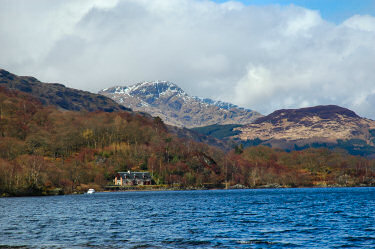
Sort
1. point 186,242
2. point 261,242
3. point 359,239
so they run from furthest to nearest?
1. point 359,239
2. point 186,242
3. point 261,242

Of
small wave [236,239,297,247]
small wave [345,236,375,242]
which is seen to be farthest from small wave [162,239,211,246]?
small wave [345,236,375,242]

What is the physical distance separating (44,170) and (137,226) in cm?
11923

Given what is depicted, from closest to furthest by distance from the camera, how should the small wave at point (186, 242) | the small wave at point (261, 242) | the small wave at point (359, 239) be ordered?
the small wave at point (261, 242) → the small wave at point (186, 242) → the small wave at point (359, 239)

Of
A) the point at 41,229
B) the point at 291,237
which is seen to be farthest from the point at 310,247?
the point at 41,229

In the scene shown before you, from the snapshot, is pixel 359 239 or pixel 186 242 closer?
pixel 186 242

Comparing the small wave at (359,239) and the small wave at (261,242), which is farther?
the small wave at (359,239)

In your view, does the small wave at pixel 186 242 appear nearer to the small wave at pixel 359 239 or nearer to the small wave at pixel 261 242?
the small wave at pixel 261 242

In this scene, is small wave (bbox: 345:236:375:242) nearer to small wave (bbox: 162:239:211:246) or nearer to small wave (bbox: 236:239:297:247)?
small wave (bbox: 236:239:297:247)

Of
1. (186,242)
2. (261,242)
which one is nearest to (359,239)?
(261,242)

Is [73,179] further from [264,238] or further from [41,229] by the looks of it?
[264,238]

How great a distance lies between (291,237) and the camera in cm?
4841

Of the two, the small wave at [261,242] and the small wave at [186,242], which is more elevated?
the small wave at [186,242]

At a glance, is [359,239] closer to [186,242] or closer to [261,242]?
[261,242]

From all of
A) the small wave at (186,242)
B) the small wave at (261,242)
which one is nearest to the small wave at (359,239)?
the small wave at (261,242)
